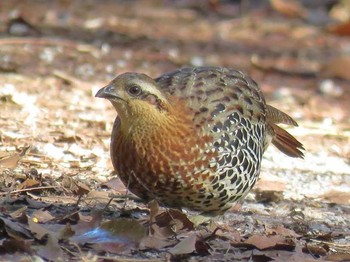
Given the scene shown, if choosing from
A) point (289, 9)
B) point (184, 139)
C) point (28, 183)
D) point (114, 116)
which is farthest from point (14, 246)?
point (289, 9)

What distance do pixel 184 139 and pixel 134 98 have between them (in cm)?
35

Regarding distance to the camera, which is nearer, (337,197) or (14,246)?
(14,246)

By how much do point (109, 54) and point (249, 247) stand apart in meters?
5.74

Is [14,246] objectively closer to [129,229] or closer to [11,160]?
[129,229]

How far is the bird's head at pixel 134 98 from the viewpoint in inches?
200

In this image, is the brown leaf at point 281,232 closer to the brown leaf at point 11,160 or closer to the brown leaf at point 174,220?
the brown leaf at point 174,220

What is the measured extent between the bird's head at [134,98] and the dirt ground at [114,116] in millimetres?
477

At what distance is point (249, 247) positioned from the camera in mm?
5125

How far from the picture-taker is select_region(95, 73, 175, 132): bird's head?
5078 millimetres

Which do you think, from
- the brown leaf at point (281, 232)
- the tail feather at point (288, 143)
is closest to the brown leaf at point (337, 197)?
→ the tail feather at point (288, 143)

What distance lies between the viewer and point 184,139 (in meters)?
5.23

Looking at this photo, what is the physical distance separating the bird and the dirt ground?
0.60 feet

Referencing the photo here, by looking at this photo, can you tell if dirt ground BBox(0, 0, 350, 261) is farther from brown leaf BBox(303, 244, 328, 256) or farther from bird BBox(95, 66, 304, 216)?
bird BBox(95, 66, 304, 216)

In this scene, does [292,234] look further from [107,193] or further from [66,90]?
[66,90]
